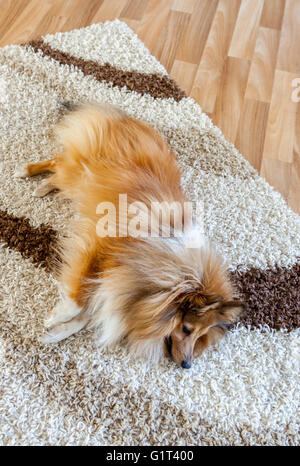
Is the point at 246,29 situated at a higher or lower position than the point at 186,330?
higher

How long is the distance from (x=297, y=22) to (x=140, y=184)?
2014 mm

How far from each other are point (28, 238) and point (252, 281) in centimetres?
90

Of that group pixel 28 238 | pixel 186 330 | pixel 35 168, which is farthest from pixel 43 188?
pixel 186 330

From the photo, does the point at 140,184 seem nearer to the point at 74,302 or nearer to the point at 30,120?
the point at 74,302

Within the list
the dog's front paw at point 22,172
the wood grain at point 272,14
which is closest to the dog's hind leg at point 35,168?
the dog's front paw at point 22,172

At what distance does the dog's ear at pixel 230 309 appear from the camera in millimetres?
1149

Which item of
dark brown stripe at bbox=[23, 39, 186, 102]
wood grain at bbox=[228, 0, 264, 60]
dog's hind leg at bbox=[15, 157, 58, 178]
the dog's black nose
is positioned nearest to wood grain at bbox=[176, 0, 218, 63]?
wood grain at bbox=[228, 0, 264, 60]

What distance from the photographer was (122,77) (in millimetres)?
2029

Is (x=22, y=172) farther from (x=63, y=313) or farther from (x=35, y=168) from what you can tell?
(x=63, y=313)

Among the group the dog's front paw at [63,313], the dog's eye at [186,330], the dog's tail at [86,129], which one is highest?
the dog's tail at [86,129]

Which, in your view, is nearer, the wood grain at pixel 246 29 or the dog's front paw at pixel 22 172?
the dog's front paw at pixel 22 172

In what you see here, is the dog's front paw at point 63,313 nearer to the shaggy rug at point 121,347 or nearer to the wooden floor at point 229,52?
the shaggy rug at point 121,347

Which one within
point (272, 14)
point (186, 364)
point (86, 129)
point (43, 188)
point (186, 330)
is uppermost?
point (86, 129)
